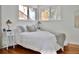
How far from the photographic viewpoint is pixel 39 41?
55.9 inches

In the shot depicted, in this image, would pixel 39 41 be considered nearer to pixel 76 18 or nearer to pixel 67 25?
pixel 67 25

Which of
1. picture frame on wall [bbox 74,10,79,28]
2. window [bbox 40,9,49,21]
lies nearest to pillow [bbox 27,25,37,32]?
window [bbox 40,9,49,21]

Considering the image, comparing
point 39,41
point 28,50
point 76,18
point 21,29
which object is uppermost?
point 76,18

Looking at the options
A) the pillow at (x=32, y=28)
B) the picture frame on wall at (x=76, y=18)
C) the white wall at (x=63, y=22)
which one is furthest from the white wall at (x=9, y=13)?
the picture frame on wall at (x=76, y=18)

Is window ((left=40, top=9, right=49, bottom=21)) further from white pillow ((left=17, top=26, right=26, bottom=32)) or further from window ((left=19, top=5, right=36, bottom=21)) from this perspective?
white pillow ((left=17, top=26, right=26, bottom=32))

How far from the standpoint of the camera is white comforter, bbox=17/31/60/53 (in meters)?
1.41

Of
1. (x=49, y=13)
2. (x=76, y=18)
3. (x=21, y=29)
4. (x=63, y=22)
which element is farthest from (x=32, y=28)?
(x=76, y=18)

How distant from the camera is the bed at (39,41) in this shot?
1.41m

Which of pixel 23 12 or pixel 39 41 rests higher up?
pixel 23 12

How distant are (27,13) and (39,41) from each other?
1.27 feet

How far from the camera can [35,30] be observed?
4.66 feet
